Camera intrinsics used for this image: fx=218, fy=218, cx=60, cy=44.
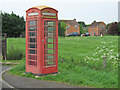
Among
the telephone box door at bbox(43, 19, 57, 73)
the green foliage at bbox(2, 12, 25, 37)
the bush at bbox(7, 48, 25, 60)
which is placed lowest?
the bush at bbox(7, 48, 25, 60)

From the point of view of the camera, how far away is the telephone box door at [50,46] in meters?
8.59

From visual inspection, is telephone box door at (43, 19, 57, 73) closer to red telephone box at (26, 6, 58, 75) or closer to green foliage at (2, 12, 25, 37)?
red telephone box at (26, 6, 58, 75)

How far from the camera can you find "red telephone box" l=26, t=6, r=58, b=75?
841cm

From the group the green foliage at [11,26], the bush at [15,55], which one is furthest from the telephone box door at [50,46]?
the green foliage at [11,26]

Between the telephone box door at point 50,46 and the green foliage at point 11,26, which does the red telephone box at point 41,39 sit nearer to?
the telephone box door at point 50,46

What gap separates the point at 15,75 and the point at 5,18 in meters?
39.6

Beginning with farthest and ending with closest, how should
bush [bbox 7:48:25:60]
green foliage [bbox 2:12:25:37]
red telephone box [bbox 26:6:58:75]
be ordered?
green foliage [bbox 2:12:25:37] < bush [bbox 7:48:25:60] < red telephone box [bbox 26:6:58:75]

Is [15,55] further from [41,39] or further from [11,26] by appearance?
[11,26]

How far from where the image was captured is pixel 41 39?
8391mm

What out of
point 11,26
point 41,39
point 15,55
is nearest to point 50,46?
point 41,39

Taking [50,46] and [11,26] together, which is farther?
[11,26]

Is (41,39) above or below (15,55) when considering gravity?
above

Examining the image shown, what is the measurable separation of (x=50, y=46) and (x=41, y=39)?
511mm

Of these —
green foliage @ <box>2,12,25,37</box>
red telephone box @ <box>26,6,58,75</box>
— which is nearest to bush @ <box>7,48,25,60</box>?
red telephone box @ <box>26,6,58,75</box>
